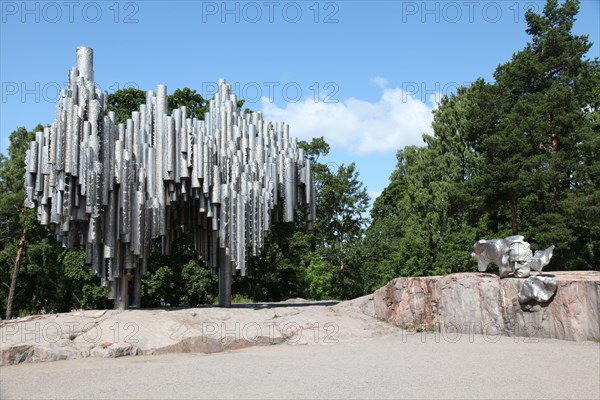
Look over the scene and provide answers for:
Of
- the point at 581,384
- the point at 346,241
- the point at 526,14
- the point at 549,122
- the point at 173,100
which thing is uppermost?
the point at 526,14

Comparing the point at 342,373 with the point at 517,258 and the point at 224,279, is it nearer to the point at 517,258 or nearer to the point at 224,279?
the point at 517,258

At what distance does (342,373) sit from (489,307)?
578cm

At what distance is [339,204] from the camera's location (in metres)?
36.0

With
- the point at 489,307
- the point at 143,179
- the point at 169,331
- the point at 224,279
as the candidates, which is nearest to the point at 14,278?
the point at 224,279

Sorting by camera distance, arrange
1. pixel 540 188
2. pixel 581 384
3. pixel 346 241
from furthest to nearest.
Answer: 1. pixel 346 241
2. pixel 540 188
3. pixel 581 384

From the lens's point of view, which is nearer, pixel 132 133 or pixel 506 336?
pixel 506 336

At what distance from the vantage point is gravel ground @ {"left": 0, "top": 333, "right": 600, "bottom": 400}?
905 cm

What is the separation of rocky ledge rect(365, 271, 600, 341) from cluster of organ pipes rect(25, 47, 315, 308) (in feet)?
13.8

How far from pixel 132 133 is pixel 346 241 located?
2133cm

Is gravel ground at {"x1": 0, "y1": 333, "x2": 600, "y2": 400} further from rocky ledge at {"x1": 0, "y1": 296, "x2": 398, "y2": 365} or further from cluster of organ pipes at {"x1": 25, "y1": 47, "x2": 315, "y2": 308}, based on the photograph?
cluster of organ pipes at {"x1": 25, "y1": 47, "x2": 315, "y2": 308}

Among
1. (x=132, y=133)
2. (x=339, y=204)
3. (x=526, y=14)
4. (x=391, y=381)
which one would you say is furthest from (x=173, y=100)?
(x=391, y=381)

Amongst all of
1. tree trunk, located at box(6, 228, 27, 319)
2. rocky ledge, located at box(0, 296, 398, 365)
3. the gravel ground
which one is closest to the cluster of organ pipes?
rocky ledge, located at box(0, 296, 398, 365)

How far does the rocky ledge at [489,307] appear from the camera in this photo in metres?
13.2

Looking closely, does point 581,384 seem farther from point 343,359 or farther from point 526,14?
point 526,14
